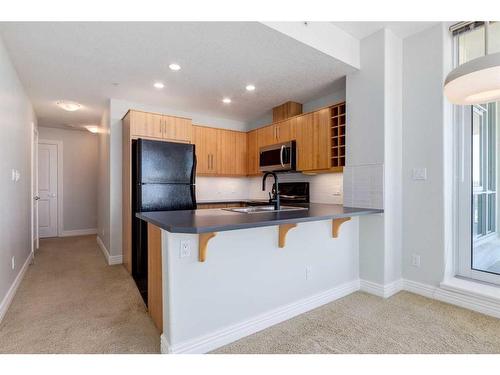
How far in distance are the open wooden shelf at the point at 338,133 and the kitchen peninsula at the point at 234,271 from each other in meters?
0.90

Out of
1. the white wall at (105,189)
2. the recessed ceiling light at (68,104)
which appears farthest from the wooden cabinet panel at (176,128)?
the recessed ceiling light at (68,104)

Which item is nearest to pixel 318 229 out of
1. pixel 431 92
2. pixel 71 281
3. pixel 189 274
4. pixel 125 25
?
pixel 189 274

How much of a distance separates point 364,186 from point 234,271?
5.55 ft

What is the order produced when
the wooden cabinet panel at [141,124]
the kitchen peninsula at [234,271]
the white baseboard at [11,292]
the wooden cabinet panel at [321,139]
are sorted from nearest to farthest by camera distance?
the kitchen peninsula at [234,271] < the white baseboard at [11,292] < the wooden cabinet panel at [321,139] < the wooden cabinet panel at [141,124]

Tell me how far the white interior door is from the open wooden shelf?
5917 mm

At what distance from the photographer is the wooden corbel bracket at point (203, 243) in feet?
5.71

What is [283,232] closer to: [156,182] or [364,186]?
[364,186]

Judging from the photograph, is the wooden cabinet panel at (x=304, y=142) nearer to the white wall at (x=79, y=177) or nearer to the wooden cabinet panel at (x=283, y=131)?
the wooden cabinet panel at (x=283, y=131)

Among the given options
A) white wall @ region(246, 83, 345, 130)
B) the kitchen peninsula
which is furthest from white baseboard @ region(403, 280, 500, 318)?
white wall @ region(246, 83, 345, 130)

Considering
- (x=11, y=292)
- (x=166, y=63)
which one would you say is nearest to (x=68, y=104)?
(x=166, y=63)

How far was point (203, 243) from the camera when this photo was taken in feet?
5.78

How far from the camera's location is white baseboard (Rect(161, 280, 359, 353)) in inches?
69.1
